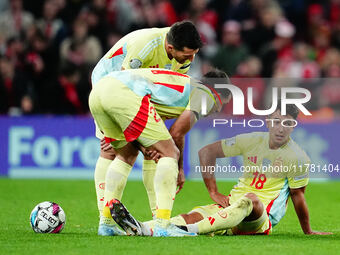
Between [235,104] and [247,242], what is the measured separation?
7.85 ft

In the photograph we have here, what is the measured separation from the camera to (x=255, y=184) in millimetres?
6938

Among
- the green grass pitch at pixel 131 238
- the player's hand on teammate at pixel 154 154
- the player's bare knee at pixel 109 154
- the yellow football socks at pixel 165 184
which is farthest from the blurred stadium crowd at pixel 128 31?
the yellow football socks at pixel 165 184

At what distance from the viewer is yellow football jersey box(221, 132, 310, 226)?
22.3 ft

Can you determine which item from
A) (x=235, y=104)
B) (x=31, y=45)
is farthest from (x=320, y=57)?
(x=235, y=104)

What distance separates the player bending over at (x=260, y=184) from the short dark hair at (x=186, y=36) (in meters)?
0.90

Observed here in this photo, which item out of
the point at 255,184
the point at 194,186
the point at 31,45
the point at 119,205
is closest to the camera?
the point at 119,205

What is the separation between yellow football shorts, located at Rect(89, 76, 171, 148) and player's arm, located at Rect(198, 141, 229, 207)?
619 millimetres

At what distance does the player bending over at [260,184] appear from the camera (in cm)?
656

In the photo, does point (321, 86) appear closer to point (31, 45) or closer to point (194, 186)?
point (194, 186)

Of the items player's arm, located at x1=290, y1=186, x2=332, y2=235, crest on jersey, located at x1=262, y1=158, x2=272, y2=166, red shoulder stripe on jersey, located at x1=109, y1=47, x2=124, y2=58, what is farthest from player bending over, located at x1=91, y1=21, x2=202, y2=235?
player's arm, located at x1=290, y1=186, x2=332, y2=235

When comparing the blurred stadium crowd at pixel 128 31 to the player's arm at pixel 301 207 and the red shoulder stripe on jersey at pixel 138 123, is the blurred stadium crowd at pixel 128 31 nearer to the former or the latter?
the player's arm at pixel 301 207

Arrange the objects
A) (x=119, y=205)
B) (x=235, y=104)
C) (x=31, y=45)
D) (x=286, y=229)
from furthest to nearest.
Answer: (x=31, y=45) → (x=235, y=104) → (x=286, y=229) → (x=119, y=205)

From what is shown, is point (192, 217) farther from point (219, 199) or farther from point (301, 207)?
point (301, 207)

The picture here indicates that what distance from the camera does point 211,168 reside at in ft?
22.4
